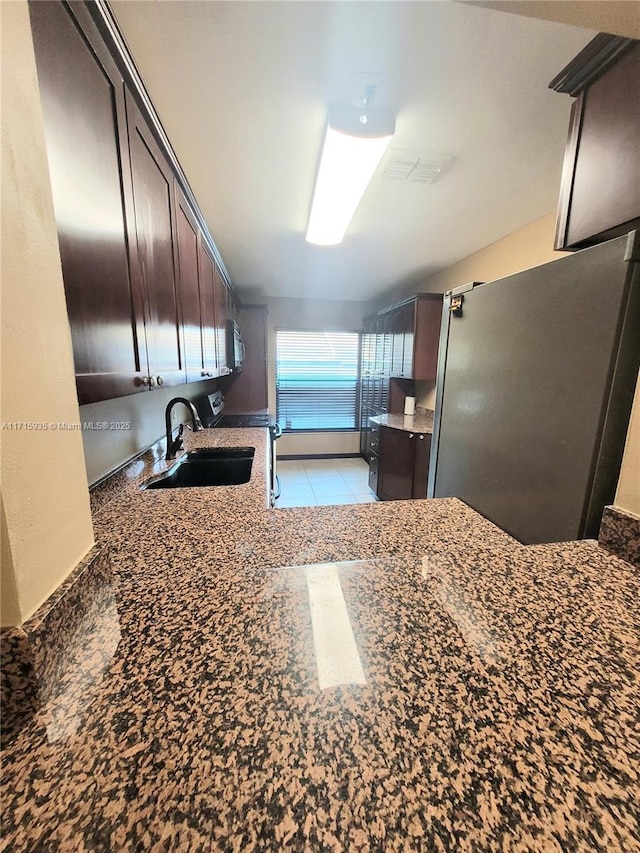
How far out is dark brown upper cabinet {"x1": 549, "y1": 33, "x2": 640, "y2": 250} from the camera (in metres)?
0.88

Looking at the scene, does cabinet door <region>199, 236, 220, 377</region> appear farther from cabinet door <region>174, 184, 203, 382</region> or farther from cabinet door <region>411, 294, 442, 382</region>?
cabinet door <region>411, 294, 442, 382</region>

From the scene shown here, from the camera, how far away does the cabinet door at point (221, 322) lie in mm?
2467

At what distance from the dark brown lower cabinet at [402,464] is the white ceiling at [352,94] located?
1.87 meters

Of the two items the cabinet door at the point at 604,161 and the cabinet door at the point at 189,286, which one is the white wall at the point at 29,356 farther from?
the cabinet door at the point at 604,161

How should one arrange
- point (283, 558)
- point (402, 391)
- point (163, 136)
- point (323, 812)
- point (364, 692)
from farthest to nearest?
point (402, 391) → point (163, 136) → point (283, 558) → point (364, 692) → point (323, 812)

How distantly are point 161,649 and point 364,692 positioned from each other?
326 millimetres

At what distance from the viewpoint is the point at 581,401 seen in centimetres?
86

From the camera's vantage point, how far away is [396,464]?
322 cm

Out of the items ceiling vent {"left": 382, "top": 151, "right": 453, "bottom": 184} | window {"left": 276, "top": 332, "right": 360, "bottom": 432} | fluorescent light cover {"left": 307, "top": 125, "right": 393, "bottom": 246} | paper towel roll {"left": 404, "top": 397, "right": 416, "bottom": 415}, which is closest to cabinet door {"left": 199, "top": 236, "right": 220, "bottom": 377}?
fluorescent light cover {"left": 307, "top": 125, "right": 393, "bottom": 246}

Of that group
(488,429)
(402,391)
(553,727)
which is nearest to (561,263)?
(488,429)

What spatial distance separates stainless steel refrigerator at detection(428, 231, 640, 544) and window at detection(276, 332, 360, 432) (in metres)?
3.69

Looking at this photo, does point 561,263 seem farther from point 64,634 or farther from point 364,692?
point 64,634

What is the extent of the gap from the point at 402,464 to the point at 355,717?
9.38 ft

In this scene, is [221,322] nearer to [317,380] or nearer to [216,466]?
[216,466]
